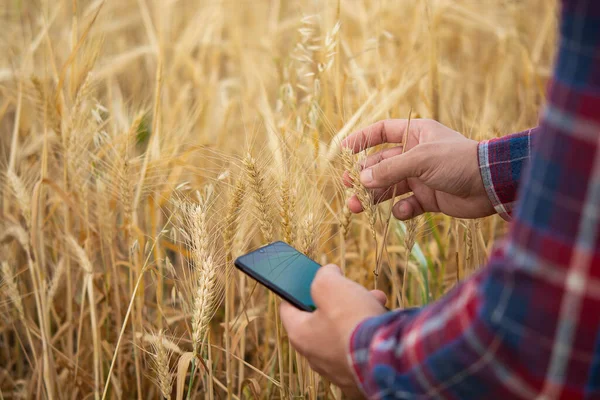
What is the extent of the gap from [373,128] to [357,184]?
242mm

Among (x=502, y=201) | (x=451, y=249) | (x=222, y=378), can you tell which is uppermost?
(x=502, y=201)

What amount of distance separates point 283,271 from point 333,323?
17cm

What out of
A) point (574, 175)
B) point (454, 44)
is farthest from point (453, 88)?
point (574, 175)

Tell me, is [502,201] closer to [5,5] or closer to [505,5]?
[505,5]

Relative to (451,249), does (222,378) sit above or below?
below

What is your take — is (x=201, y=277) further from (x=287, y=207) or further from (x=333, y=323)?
(x=333, y=323)

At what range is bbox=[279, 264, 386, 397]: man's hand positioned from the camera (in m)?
0.78

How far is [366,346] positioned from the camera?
0.72 m

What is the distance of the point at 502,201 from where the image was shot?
1.27m

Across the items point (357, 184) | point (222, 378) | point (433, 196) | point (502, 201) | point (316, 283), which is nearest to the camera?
point (316, 283)

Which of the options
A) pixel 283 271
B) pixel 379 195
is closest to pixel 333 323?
pixel 283 271

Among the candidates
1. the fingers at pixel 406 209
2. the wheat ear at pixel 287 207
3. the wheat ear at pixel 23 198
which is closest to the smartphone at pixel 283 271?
the wheat ear at pixel 287 207

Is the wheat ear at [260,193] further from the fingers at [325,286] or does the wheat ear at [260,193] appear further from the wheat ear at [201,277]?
the fingers at [325,286]

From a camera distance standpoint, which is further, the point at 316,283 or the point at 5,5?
the point at 5,5
